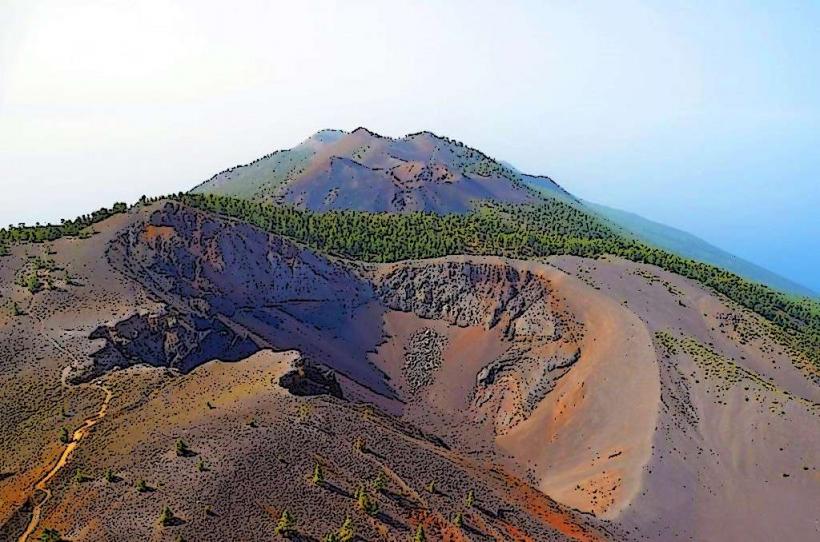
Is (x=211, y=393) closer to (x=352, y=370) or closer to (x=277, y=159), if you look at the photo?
(x=352, y=370)

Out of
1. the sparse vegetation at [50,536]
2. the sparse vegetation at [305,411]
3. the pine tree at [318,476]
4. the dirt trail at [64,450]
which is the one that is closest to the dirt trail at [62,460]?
the dirt trail at [64,450]

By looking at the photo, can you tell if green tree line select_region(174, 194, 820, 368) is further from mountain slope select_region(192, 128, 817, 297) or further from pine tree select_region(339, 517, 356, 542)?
pine tree select_region(339, 517, 356, 542)

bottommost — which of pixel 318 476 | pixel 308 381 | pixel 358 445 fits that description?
pixel 318 476

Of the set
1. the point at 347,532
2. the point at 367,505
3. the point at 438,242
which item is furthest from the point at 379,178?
the point at 347,532

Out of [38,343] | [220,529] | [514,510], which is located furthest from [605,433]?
[38,343]

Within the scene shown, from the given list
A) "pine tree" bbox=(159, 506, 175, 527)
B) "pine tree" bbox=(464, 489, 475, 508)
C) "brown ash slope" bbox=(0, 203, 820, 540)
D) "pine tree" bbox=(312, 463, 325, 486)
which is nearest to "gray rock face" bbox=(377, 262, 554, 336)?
"brown ash slope" bbox=(0, 203, 820, 540)

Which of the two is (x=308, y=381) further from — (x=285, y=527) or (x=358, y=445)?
(x=285, y=527)
